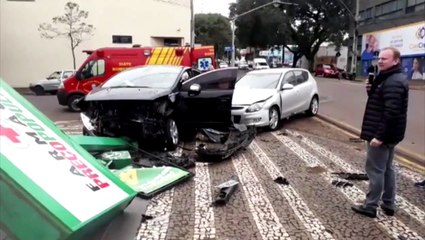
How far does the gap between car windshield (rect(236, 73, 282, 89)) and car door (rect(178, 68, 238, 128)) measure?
2598mm

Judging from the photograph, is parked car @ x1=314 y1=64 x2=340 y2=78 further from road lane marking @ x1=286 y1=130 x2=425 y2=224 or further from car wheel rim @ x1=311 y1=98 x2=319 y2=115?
road lane marking @ x1=286 y1=130 x2=425 y2=224

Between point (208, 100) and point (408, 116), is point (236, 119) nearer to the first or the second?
point (208, 100)

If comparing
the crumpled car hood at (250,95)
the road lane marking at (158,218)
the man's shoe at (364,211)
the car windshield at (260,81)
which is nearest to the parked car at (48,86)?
the car windshield at (260,81)

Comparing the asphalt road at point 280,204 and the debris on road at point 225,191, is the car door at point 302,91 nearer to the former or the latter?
the asphalt road at point 280,204

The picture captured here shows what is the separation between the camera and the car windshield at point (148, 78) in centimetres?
856

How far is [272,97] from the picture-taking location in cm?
1076

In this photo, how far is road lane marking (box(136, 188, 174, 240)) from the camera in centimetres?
430

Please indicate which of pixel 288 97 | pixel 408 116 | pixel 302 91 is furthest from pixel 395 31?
pixel 288 97

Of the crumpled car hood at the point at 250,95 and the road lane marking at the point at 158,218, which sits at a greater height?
the crumpled car hood at the point at 250,95

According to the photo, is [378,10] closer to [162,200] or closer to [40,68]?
[40,68]

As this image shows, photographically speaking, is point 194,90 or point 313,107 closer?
point 194,90

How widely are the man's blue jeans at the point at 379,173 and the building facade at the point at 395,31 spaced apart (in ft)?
85.7

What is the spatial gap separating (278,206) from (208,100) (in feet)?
12.6

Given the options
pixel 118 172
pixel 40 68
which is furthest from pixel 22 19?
pixel 118 172
